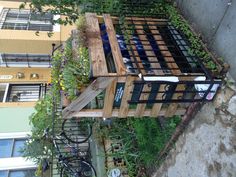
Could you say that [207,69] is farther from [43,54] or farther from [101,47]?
[43,54]

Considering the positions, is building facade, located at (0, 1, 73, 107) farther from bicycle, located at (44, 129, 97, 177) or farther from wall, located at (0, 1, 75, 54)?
bicycle, located at (44, 129, 97, 177)

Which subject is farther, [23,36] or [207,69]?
[23,36]

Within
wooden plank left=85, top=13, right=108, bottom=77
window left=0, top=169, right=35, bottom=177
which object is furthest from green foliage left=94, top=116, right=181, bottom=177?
window left=0, top=169, right=35, bottom=177

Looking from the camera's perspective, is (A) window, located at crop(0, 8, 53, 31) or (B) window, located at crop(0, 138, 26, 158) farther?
(A) window, located at crop(0, 8, 53, 31)

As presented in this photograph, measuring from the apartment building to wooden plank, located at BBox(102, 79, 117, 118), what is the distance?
479 cm

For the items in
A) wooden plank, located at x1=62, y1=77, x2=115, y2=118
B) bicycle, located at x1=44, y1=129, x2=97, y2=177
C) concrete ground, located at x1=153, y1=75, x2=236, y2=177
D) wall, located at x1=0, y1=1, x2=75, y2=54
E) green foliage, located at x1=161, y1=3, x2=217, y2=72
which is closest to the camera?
wooden plank, located at x1=62, y1=77, x2=115, y2=118

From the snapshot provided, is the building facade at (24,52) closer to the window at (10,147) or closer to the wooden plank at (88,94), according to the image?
the window at (10,147)

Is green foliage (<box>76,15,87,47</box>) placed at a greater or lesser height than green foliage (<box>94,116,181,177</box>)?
greater

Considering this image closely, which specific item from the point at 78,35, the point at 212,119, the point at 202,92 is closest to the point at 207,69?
the point at 202,92

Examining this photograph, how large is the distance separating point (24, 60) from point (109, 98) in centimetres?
705

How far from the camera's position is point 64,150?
640 centimetres

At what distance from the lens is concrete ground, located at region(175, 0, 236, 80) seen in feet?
11.0

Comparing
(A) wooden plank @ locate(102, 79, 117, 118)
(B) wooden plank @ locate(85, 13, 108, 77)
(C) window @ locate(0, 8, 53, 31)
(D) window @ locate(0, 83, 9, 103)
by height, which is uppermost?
(B) wooden plank @ locate(85, 13, 108, 77)

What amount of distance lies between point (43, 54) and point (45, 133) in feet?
12.8
